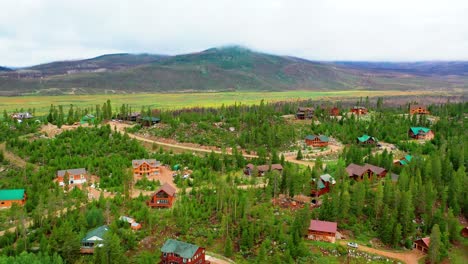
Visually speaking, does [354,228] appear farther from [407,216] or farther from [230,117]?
[230,117]

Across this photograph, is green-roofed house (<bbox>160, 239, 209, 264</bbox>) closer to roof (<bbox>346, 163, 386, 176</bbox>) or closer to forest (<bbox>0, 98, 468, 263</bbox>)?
forest (<bbox>0, 98, 468, 263</bbox>)

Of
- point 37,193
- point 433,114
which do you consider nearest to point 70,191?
point 37,193

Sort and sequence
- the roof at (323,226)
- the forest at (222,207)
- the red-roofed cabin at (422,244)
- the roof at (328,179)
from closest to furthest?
1. the forest at (222,207)
2. the red-roofed cabin at (422,244)
3. the roof at (323,226)
4. the roof at (328,179)

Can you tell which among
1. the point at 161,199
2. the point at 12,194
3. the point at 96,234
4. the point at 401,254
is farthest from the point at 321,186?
the point at 12,194

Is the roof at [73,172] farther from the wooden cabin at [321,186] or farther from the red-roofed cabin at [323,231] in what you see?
the red-roofed cabin at [323,231]

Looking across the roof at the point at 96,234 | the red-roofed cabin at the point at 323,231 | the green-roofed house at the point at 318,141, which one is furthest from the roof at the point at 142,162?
the green-roofed house at the point at 318,141

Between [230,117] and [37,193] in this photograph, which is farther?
[230,117]

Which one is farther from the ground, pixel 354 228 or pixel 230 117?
pixel 230 117
